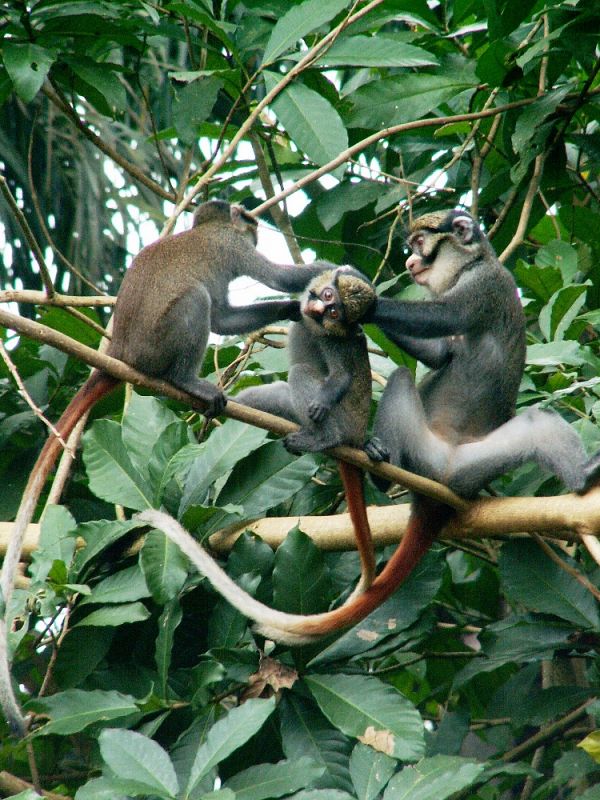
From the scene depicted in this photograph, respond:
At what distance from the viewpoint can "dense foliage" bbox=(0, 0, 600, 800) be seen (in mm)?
3957

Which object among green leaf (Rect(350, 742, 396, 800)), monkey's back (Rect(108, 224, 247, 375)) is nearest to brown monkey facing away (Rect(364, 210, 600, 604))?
monkey's back (Rect(108, 224, 247, 375))

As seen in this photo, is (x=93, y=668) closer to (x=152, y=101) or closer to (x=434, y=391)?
(x=434, y=391)

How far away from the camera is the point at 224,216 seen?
5.69 m

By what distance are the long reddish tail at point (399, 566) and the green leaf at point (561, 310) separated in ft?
3.63

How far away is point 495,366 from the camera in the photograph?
5066 millimetres

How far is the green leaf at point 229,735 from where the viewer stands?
322 cm

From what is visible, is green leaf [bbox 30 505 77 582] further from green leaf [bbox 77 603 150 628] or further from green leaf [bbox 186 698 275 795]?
green leaf [bbox 186 698 275 795]

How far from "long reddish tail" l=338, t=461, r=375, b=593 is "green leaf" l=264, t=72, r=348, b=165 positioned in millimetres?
1582

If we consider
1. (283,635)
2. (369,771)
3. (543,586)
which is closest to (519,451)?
(543,586)

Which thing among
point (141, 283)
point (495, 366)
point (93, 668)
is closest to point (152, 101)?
point (141, 283)

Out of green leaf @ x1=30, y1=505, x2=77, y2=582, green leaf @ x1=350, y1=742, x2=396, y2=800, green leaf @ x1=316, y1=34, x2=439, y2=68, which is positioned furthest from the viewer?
green leaf @ x1=316, y1=34, x2=439, y2=68

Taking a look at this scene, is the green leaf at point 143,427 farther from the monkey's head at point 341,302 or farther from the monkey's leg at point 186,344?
the monkey's head at point 341,302

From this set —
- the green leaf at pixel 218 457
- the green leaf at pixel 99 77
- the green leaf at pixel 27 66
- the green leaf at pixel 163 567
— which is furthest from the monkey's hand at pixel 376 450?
the green leaf at pixel 99 77

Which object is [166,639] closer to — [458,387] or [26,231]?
[26,231]
